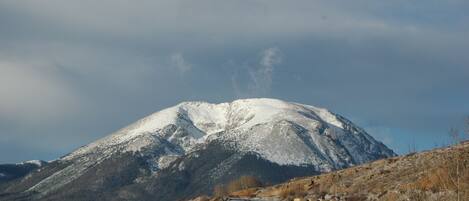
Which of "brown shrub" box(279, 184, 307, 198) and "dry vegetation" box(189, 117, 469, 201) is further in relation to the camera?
"brown shrub" box(279, 184, 307, 198)

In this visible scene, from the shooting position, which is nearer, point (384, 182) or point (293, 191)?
point (384, 182)

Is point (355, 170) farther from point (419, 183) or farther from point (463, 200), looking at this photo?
point (463, 200)

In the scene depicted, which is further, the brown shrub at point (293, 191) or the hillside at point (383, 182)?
the brown shrub at point (293, 191)

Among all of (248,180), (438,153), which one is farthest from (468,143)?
(248,180)

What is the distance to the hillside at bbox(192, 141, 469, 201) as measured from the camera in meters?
48.7

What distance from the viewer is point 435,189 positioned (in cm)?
4834

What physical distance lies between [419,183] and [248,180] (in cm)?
8035

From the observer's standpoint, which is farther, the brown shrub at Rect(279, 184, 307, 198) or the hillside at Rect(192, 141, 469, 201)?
the brown shrub at Rect(279, 184, 307, 198)

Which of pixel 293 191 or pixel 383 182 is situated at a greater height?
pixel 293 191

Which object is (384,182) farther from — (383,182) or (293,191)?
(293,191)

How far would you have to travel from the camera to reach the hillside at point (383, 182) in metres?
48.7

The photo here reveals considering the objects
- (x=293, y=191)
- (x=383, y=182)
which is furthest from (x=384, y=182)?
(x=293, y=191)

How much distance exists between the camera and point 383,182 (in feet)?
186

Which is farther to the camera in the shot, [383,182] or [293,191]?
[293,191]
